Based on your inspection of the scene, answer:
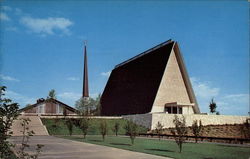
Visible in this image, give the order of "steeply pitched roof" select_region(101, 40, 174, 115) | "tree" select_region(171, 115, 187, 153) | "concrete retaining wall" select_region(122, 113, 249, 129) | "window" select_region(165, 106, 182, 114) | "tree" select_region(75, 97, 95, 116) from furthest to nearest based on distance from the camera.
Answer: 1. "tree" select_region(75, 97, 95, 116)
2. "steeply pitched roof" select_region(101, 40, 174, 115)
3. "window" select_region(165, 106, 182, 114)
4. "concrete retaining wall" select_region(122, 113, 249, 129)
5. "tree" select_region(171, 115, 187, 153)

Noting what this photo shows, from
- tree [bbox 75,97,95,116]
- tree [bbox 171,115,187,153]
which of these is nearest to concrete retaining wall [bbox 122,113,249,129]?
tree [bbox 75,97,95,116]

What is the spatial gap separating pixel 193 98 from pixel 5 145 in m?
35.6

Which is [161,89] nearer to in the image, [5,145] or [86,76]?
[86,76]

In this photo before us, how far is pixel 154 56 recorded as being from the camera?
3925cm

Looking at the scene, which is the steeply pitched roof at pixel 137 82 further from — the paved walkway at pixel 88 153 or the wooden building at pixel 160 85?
the paved walkway at pixel 88 153

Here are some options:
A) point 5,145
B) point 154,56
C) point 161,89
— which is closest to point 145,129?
point 161,89

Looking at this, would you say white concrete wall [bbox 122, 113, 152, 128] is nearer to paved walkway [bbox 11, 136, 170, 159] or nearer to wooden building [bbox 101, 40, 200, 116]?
wooden building [bbox 101, 40, 200, 116]

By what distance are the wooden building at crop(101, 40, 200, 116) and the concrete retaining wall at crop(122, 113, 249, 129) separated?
A: 158 inches

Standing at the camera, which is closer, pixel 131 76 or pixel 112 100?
pixel 131 76

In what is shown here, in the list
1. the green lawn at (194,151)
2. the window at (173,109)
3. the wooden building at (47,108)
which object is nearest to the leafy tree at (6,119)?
the green lawn at (194,151)

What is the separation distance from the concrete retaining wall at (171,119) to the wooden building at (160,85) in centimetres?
402

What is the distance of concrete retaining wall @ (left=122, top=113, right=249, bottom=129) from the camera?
28.9 meters

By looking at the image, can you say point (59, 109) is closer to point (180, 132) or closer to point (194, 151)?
point (180, 132)

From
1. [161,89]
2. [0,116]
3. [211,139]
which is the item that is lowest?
[211,139]
